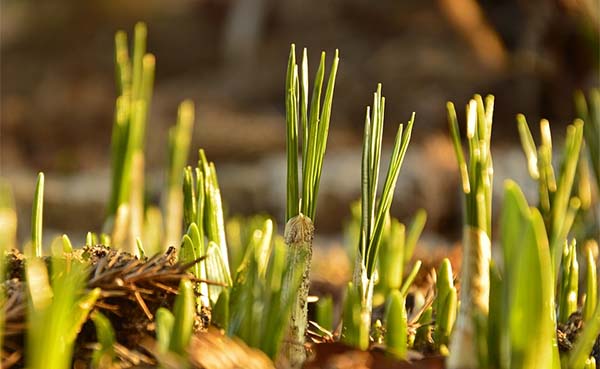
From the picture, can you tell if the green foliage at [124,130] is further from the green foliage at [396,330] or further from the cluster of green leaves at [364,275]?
the green foliage at [396,330]

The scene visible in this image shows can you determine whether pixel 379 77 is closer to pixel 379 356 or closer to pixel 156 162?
pixel 156 162

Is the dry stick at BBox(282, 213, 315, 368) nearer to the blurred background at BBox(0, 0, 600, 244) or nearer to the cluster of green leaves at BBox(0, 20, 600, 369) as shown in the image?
the cluster of green leaves at BBox(0, 20, 600, 369)

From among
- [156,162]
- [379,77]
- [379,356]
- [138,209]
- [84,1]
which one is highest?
→ [84,1]

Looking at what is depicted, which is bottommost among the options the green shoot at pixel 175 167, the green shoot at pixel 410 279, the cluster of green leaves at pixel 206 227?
the green shoot at pixel 410 279

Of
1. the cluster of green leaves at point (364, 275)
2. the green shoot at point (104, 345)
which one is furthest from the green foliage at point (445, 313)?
the green shoot at point (104, 345)

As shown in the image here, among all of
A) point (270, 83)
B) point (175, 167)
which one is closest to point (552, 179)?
point (175, 167)

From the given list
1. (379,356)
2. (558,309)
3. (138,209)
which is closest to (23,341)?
(379,356)

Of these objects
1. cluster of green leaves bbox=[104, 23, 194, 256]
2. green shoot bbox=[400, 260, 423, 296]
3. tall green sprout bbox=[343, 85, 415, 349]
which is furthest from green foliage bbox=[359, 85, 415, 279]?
cluster of green leaves bbox=[104, 23, 194, 256]
